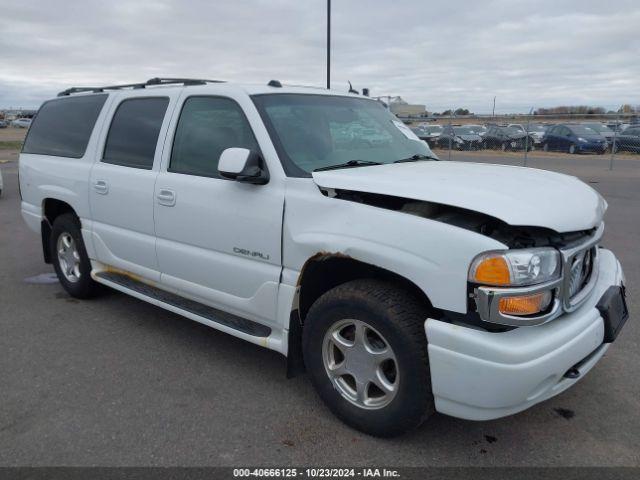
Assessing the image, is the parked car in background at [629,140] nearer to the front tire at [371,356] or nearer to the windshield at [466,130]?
the windshield at [466,130]

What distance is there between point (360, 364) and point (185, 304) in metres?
1.59

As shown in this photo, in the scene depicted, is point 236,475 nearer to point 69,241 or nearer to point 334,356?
point 334,356

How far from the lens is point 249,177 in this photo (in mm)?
A: 3346

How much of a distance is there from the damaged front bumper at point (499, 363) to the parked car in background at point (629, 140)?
79.0 ft

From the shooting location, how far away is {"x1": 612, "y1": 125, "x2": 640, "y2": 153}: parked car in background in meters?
23.8

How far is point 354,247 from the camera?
9.61 ft

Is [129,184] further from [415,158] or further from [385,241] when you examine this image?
[385,241]

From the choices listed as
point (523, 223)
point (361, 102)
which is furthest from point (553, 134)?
point (523, 223)

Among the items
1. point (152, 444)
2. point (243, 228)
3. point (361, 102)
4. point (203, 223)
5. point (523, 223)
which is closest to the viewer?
point (523, 223)

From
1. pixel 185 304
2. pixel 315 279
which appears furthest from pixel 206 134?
pixel 315 279

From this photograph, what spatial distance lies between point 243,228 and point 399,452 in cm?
156

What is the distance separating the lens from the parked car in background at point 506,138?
2630 cm

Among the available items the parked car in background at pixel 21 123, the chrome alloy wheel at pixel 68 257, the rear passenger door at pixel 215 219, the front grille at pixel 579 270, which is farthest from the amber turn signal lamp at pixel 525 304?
the parked car in background at pixel 21 123

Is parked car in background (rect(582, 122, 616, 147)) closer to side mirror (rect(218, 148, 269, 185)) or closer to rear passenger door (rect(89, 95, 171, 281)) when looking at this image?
rear passenger door (rect(89, 95, 171, 281))
